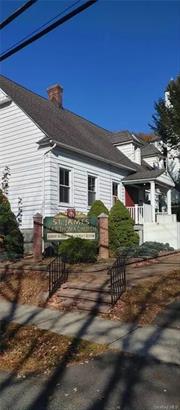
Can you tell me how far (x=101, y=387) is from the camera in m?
4.85

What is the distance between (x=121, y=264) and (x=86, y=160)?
1101cm

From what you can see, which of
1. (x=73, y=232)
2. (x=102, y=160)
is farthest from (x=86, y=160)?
(x=73, y=232)

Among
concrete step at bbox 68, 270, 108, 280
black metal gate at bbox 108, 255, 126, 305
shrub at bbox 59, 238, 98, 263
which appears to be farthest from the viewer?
shrub at bbox 59, 238, 98, 263

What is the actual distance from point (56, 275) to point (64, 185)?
329 inches

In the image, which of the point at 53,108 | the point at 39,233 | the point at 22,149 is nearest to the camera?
the point at 39,233

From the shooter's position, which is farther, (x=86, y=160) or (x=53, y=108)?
(x=53, y=108)

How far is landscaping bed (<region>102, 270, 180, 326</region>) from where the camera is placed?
24.6 ft

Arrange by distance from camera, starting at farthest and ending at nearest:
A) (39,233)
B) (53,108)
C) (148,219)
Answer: (53,108), (148,219), (39,233)

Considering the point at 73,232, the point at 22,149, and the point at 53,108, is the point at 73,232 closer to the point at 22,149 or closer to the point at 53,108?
the point at 22,149

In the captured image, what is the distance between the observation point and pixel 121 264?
9227mm

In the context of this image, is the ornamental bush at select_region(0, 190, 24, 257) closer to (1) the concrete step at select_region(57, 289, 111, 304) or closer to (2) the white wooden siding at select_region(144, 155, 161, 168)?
(1) the concrete step at select_region(57, 289, 111, 304)

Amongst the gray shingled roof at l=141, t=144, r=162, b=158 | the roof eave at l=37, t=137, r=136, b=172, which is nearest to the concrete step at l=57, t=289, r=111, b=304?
the roof eave at l=37, t=137, r=136, b=172

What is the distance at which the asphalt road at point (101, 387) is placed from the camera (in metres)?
4.45

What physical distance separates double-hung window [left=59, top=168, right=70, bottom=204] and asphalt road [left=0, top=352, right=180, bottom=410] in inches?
496
